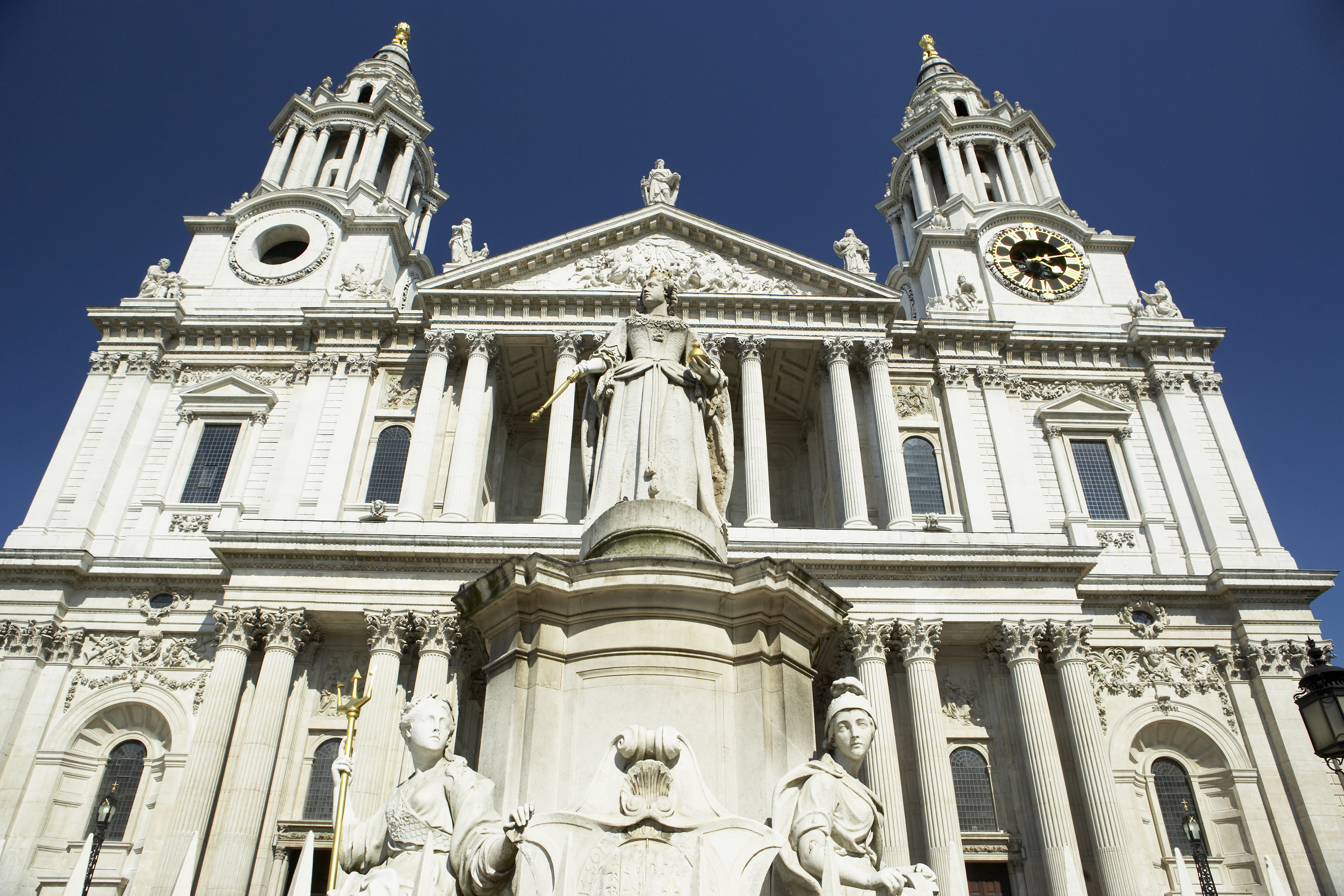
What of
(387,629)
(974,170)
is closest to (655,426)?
(387,629)

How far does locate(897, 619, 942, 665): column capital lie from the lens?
23.6 m

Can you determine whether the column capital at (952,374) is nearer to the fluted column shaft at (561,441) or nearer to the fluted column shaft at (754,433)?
the fluted column shaft at (754,433)

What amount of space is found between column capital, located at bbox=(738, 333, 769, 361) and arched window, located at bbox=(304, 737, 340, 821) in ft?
53.3

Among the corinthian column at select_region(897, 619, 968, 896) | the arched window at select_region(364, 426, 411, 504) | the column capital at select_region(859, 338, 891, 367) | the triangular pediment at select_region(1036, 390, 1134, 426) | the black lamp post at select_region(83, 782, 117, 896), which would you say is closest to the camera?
the black lamp post at select_region(83, 782, 117, 896)

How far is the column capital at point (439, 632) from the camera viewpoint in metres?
23.2

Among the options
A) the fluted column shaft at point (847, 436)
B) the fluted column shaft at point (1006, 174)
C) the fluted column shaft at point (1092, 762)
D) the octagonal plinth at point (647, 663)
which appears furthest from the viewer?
the fluted column shaft at point (1006, 174)

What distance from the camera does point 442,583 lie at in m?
24.0

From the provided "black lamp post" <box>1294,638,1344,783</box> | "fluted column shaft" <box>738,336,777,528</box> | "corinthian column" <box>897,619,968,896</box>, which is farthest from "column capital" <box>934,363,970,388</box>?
"black lamp post" <box>1294,638,1344,783</box>

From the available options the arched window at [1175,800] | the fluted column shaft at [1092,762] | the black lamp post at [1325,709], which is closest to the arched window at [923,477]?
the fluted column shaft at [1092,762]

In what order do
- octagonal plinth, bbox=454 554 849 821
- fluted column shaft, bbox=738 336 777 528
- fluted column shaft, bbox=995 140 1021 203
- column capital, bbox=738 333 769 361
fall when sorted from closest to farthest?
1. octagonal plinth, bbox=454 554 849 821
2. fluted column shaft, bbox=738 336 777 528
3. column capital, bbox=738 333 769 361
4. fluted column shaft, bbox=995 140 1021 203

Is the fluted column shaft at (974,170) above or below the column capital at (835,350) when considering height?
above

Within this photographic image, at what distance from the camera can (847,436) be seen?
29.1 metres

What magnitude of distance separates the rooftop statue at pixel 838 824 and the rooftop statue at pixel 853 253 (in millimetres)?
28546

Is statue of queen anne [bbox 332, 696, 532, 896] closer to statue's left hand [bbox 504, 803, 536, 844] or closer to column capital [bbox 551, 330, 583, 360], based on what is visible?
statue's left hand [bbox 504, 803, 536, 844]
